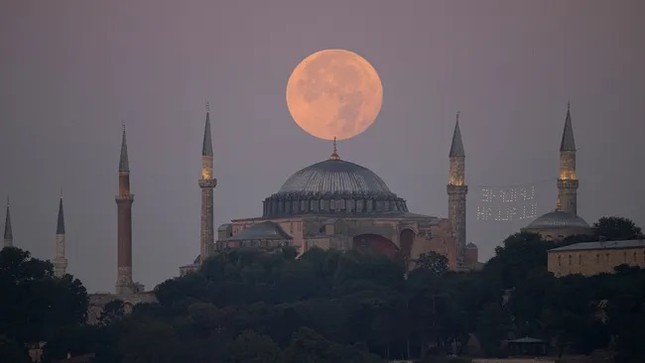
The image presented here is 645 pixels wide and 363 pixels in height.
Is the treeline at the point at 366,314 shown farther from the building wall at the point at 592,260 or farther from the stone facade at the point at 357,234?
the stone facade at the point at 357,234

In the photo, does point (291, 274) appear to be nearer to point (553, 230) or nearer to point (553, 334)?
point (553, 230)

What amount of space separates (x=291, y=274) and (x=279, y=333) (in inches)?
348

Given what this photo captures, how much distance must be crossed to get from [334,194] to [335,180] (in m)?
1.03

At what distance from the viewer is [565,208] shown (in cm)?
11612

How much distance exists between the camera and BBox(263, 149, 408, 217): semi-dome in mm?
119938

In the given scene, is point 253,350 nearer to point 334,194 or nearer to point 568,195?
point 568,195

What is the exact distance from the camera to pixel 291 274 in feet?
357

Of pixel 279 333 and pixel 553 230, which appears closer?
pixel 279 333

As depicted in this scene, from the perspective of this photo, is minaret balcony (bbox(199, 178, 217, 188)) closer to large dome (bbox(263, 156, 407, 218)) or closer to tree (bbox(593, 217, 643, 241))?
large dome (bbox(263, 156, 407, 218))

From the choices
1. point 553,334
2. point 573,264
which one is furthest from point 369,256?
point 553,334

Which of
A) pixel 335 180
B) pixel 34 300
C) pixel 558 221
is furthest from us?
pixel 335 180

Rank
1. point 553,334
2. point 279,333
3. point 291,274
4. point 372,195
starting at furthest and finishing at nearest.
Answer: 1. point 372,195
2. point 291,274
3. point 279,333
4. point 553,334

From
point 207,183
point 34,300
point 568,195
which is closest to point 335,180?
point 207,183

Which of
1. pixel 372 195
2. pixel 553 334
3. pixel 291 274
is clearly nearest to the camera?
pixel 553 334
